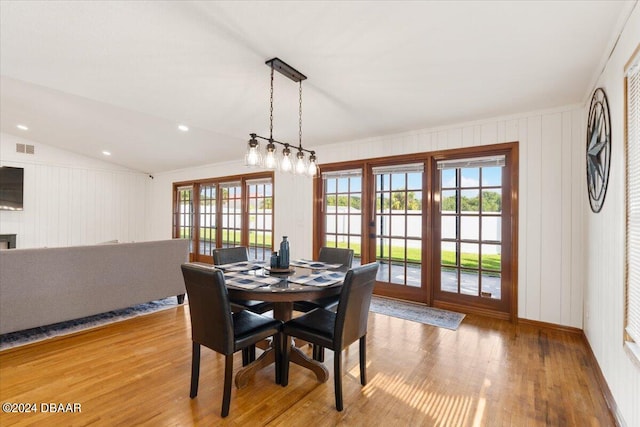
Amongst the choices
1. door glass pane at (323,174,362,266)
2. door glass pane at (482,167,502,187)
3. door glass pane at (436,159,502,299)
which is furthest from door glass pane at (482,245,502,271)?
door glass pane at (323,174,362,266)

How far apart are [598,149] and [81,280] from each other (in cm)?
477

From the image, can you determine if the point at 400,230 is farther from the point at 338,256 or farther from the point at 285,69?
the point at 285,69

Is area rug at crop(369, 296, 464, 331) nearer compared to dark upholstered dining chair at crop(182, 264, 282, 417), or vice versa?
dark upholstered dining chair at crop(182, 264, 282, 417)

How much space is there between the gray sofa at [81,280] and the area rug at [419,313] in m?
2.63

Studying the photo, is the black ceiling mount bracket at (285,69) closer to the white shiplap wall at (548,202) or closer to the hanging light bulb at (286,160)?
the hanging light bulb at (286,160)

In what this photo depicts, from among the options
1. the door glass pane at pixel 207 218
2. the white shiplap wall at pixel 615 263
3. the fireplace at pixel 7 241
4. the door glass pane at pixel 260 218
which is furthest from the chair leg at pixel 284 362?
the fireplace at pixel 7 241

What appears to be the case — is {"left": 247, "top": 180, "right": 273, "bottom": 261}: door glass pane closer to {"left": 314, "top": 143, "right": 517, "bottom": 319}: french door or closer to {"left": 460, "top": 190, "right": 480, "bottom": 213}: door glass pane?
{"left": 314, "top": 143, "right": 517, "bottom": 319}: french door

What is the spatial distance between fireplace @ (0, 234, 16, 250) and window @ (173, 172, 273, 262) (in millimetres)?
2991

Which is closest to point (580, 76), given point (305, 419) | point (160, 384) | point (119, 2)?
point (305, 419)

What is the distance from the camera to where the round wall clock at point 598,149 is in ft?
6.95

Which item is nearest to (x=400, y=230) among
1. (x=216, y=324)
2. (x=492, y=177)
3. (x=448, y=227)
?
(x=448, y=227)

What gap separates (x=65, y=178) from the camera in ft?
22.1

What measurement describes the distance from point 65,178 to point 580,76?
910cm

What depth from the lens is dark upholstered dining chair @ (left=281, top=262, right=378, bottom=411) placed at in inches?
71.7
